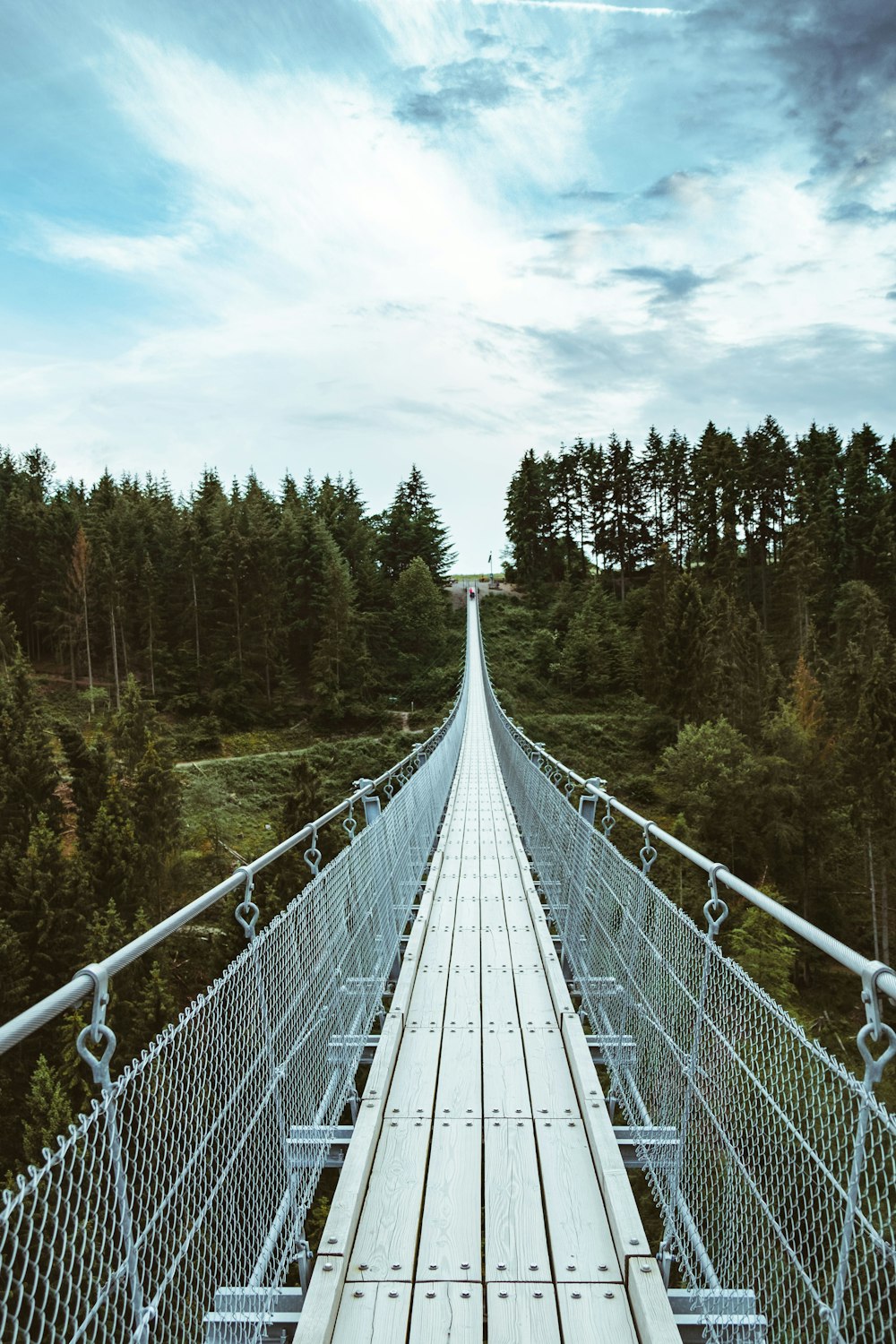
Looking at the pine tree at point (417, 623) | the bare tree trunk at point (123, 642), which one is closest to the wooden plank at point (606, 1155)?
the bare tree trunk at point (123, 642)

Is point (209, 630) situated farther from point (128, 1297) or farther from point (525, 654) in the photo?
point (128, 1297)

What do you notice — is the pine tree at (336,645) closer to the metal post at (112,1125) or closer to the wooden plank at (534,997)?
the wooden plank at (534,997)

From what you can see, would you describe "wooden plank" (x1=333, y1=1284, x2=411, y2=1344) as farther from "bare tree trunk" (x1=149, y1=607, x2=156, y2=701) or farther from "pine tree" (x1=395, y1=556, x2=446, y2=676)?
"pine tree" (x1=395, y1=556, x2=446, y2=676)

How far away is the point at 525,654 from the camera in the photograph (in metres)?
50.5

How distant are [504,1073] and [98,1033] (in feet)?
8.64

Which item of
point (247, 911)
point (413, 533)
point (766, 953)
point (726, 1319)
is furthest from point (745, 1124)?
point (413, 533)

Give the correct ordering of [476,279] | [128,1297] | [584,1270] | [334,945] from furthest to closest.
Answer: [476,279] → [334,945] → [584,1270] → [128,1297]

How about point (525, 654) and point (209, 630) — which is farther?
point (525, 654)

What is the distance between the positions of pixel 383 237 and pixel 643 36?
315 inches

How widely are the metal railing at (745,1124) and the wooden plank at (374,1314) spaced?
77 cm

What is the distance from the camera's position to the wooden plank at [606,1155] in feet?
8.17

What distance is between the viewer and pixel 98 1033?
1396 mm

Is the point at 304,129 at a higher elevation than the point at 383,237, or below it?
below

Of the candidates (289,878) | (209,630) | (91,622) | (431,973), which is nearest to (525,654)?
(209,630)
